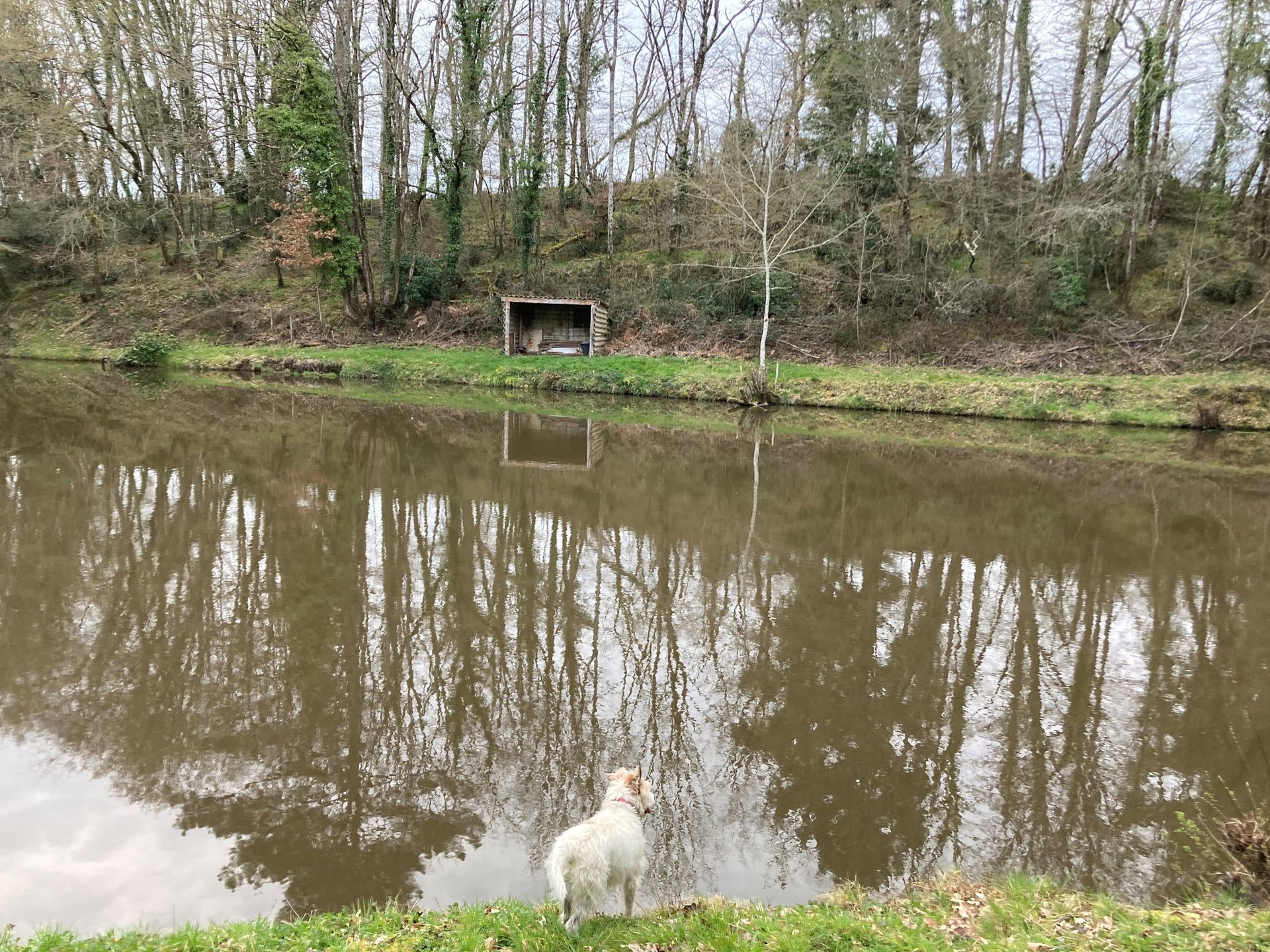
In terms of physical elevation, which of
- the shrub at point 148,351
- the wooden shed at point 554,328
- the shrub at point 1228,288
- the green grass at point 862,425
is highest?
the shrub at point 1228,288

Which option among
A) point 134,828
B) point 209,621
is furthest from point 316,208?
point 134,828

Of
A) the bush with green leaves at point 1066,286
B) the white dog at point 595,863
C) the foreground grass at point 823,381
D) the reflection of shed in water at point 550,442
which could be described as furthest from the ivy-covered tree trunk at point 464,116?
the white dog at point 595,863

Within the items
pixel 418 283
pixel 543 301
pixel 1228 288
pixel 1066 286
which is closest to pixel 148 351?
pixel 418 283

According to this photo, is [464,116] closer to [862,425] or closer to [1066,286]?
[862,425]

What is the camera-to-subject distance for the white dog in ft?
10.3

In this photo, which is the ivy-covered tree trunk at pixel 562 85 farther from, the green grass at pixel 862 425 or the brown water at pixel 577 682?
the brown water at pixel 577 682

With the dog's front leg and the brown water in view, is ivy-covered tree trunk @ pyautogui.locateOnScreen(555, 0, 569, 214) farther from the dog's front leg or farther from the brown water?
the dog's front leg

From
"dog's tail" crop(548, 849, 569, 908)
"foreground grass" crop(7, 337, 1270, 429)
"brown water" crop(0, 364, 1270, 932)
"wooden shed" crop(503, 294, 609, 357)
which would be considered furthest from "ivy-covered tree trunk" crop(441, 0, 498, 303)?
"dog's tail" crop(548, 849, 569, 908)

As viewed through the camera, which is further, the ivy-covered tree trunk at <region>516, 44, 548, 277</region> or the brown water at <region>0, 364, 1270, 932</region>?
the ivy-covered tree trunk at <region>516, 44, 548, 277</region>

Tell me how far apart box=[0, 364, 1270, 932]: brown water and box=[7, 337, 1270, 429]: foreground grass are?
31.1 feet

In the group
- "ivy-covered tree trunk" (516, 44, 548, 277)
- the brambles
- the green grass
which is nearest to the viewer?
the green grass

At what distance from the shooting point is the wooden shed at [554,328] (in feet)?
91.7

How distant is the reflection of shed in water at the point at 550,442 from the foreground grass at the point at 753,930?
1034 centimetres

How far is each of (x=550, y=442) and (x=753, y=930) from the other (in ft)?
43.5
